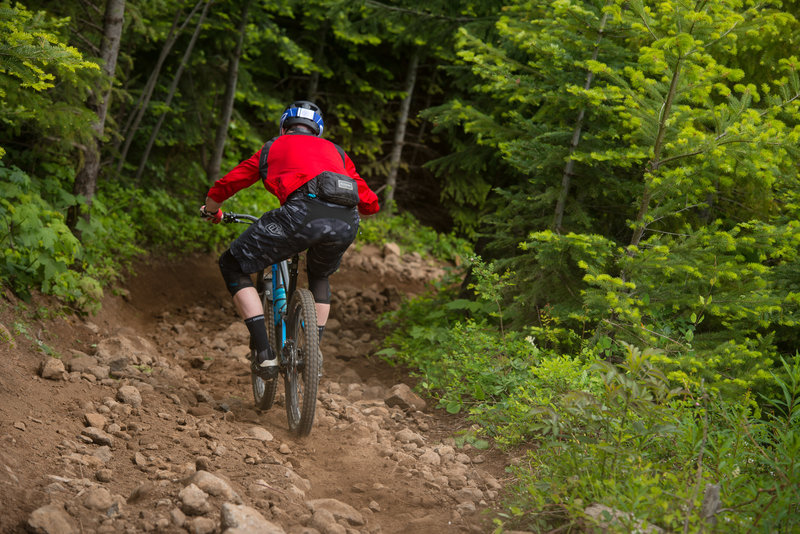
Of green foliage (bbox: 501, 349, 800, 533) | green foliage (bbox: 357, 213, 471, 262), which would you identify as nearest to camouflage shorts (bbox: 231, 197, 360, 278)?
green foliage (bbox: 501, 349, 800, 533)

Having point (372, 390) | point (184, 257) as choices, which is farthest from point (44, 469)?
point (184, 257)

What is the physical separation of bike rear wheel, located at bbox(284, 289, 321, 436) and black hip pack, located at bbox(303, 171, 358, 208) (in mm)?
774

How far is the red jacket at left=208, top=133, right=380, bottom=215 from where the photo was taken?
473cm

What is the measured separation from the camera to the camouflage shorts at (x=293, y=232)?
469cm

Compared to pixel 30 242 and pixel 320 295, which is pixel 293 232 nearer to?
pixel 320 295

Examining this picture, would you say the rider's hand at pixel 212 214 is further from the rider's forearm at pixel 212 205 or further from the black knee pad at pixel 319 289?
the black knee pad at pixel 319 289

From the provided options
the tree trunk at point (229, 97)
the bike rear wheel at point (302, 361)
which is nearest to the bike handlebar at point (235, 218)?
the bike rear wheel at point (302, 361)

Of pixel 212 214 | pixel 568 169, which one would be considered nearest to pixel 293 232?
pixel 212 214

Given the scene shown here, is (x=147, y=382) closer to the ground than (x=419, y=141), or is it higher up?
closer to the ground

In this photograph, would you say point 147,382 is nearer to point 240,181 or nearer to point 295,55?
point 240,181

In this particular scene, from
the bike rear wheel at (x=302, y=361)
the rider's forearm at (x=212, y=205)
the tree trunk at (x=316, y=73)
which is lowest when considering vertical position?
the bike rear wheel at (x=302, y=361)

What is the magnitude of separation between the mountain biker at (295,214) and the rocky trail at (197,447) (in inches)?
31.0

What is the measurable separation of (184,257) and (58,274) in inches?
157

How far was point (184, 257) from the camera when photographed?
10281 millimetres
